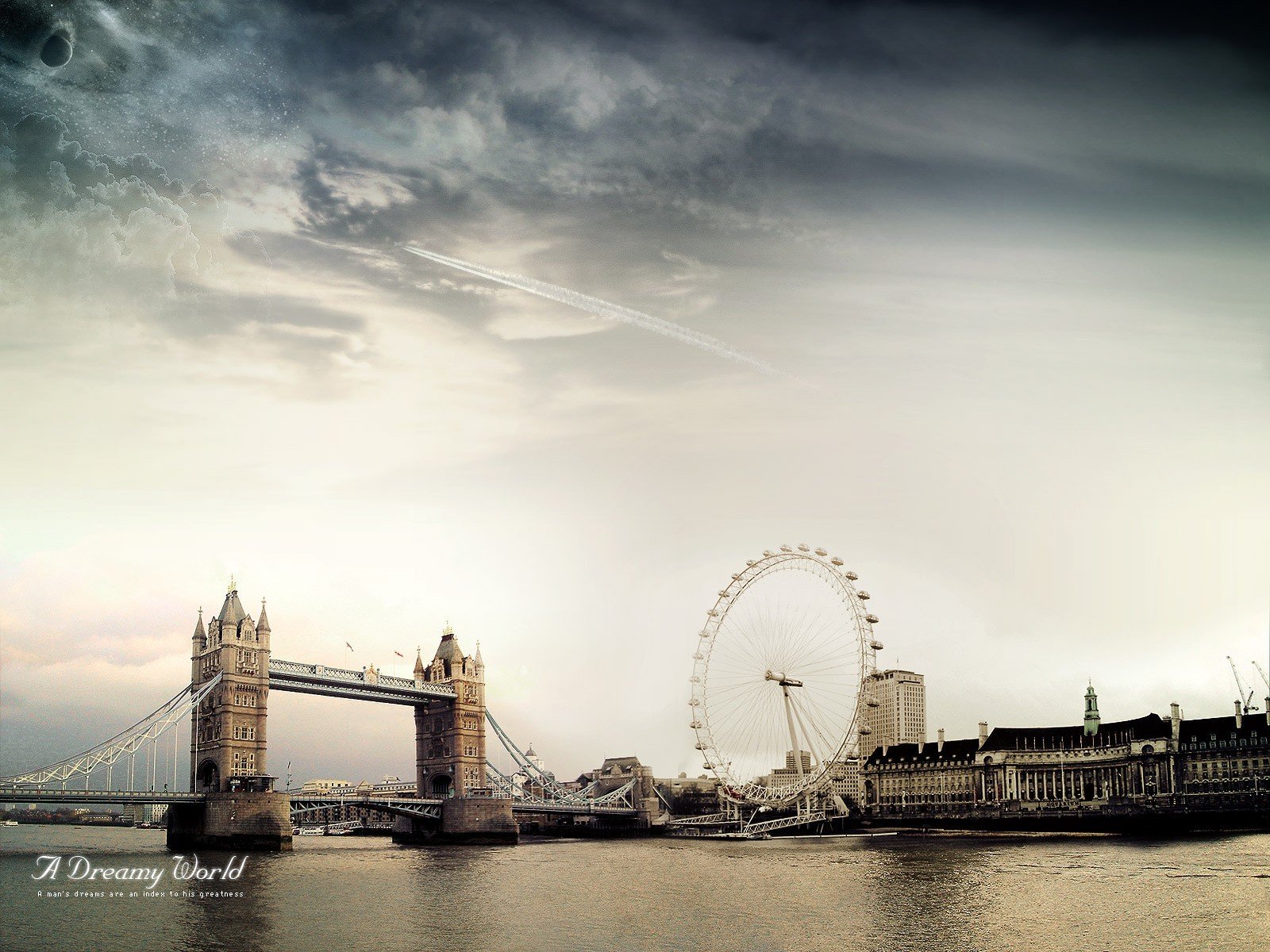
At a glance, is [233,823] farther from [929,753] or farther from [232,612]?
[929,753]

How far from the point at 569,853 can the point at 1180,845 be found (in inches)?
2044

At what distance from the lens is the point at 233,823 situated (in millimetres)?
97750

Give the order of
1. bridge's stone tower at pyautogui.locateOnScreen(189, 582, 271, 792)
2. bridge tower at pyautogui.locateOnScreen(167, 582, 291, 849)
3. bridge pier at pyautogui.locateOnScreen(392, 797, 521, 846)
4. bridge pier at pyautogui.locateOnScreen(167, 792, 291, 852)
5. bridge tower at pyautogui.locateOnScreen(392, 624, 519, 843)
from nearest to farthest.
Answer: bridge pier at pyautogui.locateOnScreen(167, 792, 291, 852), bridge tower at pyautogui.locateOnScreen(167, 582, 291, 849), bridge's stone tower at pyautogui.locateOnScreen(189, 582, 271, 792), bridge pier at pyautogui.locateOnScreen(392, 797, 521, 846), bridge tower at pyautogui.locateOnScreen(392, 624, 519, 843)

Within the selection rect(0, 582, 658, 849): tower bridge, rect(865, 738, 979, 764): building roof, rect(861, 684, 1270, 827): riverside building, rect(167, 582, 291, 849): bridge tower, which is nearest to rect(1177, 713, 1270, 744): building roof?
rect(861, 684, 1270, 827): riverside building

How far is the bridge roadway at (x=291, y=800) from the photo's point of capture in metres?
87.5

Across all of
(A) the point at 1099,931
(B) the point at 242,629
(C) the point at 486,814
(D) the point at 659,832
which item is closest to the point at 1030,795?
(D) the point at 659,832

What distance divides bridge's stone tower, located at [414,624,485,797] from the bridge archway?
32744mm

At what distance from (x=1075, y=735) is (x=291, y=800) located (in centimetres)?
10241

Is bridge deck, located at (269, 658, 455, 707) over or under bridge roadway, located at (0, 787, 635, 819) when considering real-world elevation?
over

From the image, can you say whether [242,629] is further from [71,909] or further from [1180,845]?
[1180,845]

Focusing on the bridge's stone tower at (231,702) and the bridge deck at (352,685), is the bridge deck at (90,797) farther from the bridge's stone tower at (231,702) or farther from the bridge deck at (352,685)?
the bridge deck at (352,685)

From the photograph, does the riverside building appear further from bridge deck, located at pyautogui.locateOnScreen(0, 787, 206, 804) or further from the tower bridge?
bridge deck, located at pyautogui.locateOnScreen(0, 787, 206, 804)

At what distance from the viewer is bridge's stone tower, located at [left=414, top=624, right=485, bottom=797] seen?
460ft

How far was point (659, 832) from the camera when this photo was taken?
16900cm
